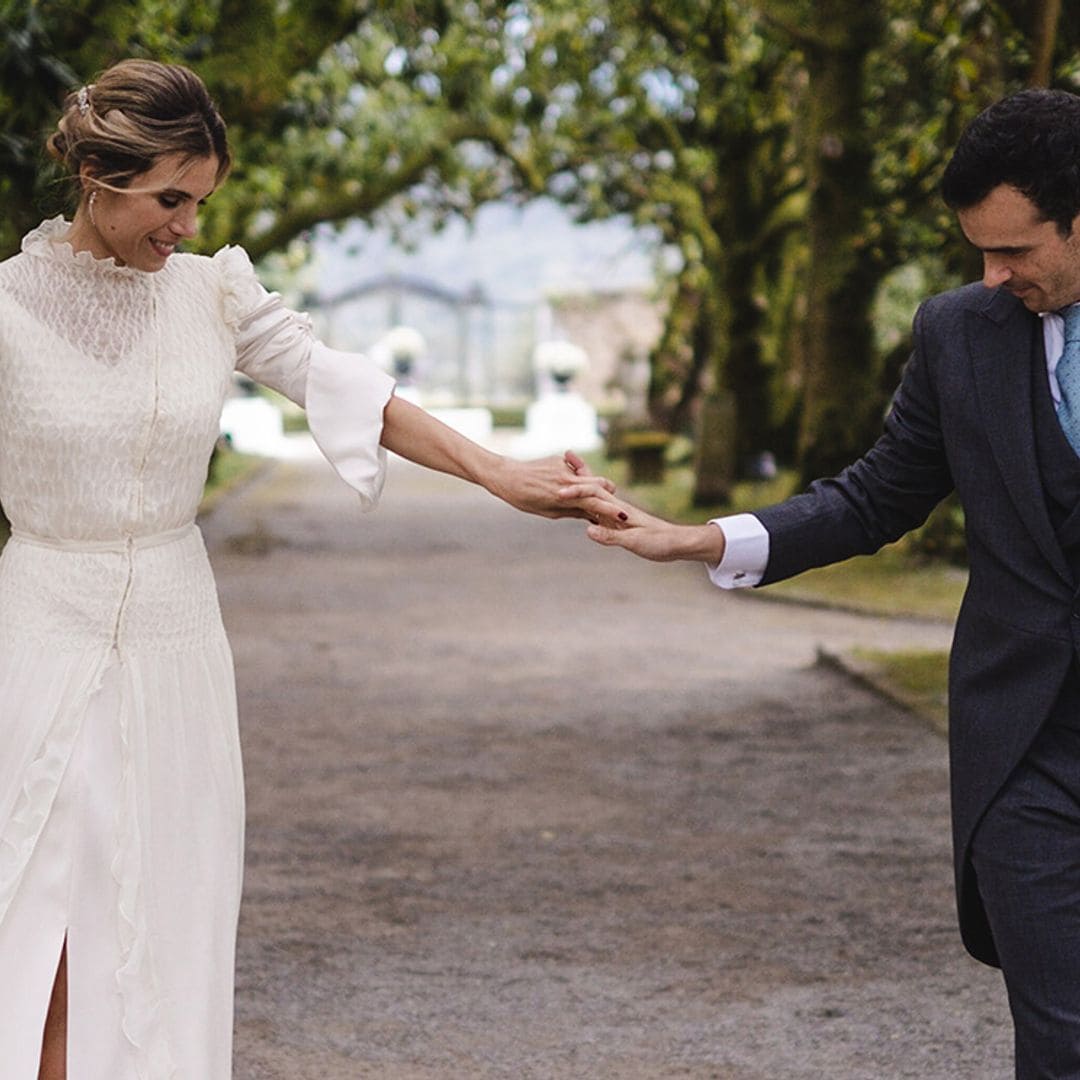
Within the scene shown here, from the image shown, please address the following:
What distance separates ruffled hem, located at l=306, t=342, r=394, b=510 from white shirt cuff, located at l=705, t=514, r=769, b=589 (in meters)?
0.70

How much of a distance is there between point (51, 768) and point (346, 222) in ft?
94.1

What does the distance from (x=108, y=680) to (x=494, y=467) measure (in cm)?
93

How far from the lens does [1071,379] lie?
3.89 meters

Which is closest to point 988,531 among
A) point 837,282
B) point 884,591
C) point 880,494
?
point 880,494

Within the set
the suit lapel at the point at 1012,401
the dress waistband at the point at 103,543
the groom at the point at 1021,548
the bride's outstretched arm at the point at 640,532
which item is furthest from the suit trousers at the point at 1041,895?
the dress waistband at the point at 103,543

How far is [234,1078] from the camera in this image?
567 cm

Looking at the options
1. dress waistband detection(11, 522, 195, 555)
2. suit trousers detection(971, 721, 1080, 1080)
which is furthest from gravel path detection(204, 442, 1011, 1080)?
dress waistband detection(11, 522, 195, 555)

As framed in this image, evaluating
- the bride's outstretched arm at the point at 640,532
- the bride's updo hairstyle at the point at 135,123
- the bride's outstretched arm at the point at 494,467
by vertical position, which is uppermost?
the bride's updo hairstyle at the point at 135,123

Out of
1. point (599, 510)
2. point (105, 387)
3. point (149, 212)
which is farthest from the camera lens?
point (599, 510)

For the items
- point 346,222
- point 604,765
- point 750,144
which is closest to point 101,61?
point 604,765

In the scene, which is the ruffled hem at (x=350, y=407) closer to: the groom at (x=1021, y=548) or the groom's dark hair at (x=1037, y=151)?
the groom at (x=1021, y=548)

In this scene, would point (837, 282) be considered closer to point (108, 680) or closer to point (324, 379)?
point (324, 379)

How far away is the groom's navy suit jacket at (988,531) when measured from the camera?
386 cm

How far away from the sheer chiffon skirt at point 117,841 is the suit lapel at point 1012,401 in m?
1.51
